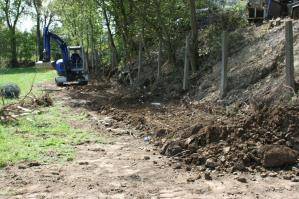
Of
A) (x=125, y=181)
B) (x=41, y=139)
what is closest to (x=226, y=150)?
(x=125, y=181)

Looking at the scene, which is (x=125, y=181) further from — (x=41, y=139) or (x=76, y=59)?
(x=76, y=59)

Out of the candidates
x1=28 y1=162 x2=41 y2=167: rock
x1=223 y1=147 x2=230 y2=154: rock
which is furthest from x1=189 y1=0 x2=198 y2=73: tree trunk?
x1=28 y1=162 x2=41 y2=167: rock

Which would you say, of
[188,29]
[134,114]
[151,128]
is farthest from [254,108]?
[188,29]

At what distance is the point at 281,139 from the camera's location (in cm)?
777

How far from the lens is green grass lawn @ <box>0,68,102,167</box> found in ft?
28.7

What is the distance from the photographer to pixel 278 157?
23.9 ft

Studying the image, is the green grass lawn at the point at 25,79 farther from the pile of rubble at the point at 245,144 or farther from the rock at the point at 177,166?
the rock at the point at 177,166

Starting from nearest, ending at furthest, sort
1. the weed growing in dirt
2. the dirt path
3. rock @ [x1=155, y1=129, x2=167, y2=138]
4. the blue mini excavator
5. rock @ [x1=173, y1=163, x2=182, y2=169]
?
the dirt path
rock @ [x1=173, y1=163, x2=182, y2=169]
the weed growing in dirt
rock @ [x1=155, y1=129, x2=167, y2=138]
the blue mini excavator

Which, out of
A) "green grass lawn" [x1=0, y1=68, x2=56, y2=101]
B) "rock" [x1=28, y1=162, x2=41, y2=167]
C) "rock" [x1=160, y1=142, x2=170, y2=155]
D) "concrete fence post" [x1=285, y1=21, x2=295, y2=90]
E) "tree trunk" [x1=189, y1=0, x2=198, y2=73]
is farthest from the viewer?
"green grass lawn" [x1=0, y1=68, x2=56, y2=101]

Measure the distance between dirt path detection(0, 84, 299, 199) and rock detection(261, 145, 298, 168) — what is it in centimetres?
38

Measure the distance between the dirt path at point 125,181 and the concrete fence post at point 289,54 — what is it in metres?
3.20

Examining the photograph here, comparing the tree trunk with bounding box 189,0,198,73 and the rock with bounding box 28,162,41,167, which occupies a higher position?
the tree trunk with bounding box 189,0,198,73

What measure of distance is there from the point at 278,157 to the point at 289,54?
10.2ft

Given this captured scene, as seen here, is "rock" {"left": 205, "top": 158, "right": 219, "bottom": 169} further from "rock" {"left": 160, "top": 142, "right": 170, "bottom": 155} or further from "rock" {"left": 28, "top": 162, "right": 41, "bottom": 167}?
"rock" {"left": 28, "top": 162, "right": 41, "bottom": 167}
